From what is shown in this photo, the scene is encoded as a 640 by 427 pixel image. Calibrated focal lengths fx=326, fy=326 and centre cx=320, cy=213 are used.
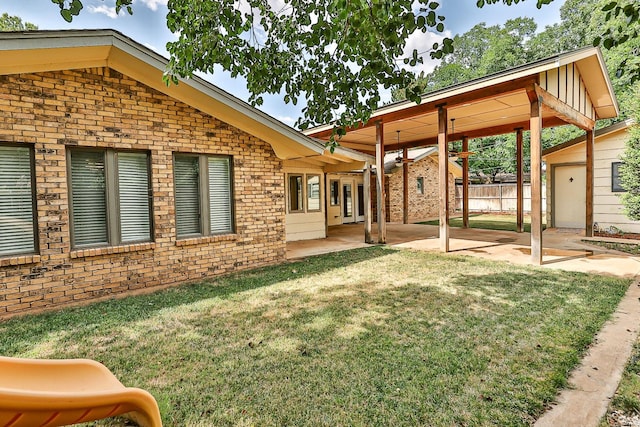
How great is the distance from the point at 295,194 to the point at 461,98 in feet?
19.1

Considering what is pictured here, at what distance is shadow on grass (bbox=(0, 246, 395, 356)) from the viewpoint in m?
3.72

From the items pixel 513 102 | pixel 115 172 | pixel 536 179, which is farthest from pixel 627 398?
pixel 513 102

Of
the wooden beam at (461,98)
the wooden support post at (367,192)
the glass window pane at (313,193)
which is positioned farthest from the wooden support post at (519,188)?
the glass window pane at (313,193)

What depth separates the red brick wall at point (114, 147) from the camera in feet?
14.7

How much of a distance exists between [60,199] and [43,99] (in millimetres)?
1409

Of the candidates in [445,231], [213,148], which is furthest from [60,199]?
[445,231]

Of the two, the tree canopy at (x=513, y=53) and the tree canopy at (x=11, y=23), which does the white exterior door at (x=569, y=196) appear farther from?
the tree canopy at (x=11, y=23)

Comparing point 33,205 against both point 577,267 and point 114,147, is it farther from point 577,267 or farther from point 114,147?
point 577,267

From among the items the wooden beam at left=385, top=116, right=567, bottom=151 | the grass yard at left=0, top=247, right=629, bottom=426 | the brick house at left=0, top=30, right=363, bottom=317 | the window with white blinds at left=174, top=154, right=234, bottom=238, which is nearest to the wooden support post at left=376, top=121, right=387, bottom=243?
the brick house at left=0, top=30, right=363, bottom=317

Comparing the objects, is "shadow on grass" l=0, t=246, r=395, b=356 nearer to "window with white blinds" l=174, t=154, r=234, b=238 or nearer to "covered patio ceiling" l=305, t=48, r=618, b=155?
"window with white blinds" l=174, t=154, r=234, b=238

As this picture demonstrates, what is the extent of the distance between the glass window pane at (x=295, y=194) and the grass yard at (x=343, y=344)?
5.50m

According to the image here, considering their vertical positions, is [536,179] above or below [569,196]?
above

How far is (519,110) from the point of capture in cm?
952

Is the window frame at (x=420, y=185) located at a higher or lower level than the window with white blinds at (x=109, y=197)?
higher
